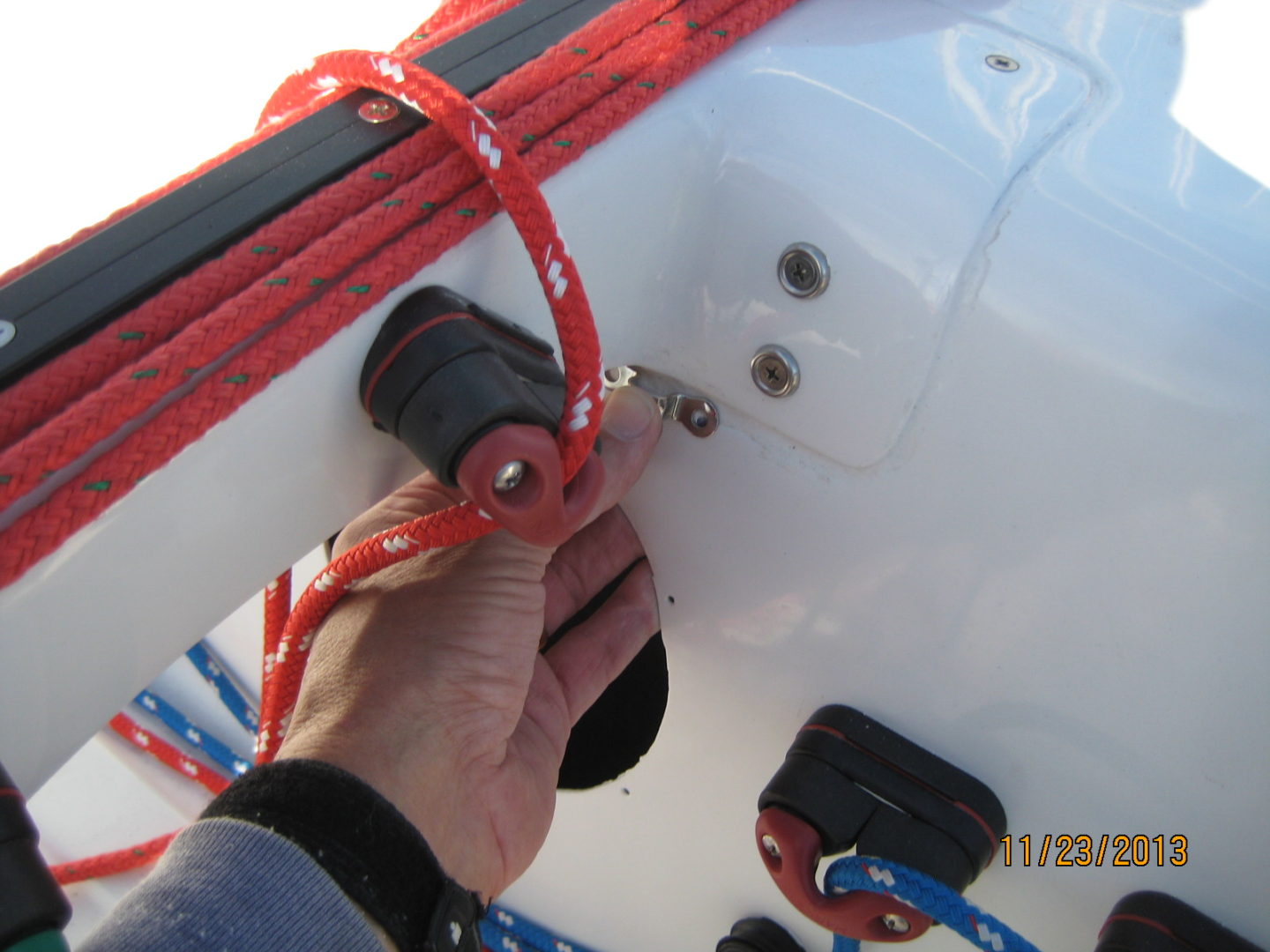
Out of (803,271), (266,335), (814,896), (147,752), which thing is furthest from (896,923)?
(147,752)

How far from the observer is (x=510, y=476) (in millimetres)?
564

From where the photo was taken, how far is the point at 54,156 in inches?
46.9

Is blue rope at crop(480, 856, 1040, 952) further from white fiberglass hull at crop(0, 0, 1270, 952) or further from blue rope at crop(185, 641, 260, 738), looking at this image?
blue rope at crop(185, 641, 260, 738)

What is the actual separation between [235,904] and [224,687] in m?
0.76

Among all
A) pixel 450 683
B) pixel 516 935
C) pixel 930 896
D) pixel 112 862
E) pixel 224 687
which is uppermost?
pixel 450 683

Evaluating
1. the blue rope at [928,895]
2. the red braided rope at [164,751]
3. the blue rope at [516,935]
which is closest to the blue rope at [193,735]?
the red braided rope at [164,751]

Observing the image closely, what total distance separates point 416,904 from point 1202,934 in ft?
1.50

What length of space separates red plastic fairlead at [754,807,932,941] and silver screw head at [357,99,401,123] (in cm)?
50

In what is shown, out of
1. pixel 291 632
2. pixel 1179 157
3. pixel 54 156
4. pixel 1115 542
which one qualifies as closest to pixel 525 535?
pixel 291 632

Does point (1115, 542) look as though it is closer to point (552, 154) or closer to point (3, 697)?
point (552, 154)

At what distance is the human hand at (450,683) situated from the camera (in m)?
0.68

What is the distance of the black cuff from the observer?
1.91 ft

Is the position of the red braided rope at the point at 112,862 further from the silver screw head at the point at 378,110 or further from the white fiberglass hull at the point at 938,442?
the silver screw head at the point at 378,110

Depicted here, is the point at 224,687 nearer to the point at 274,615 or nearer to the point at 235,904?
the point at 274,615
